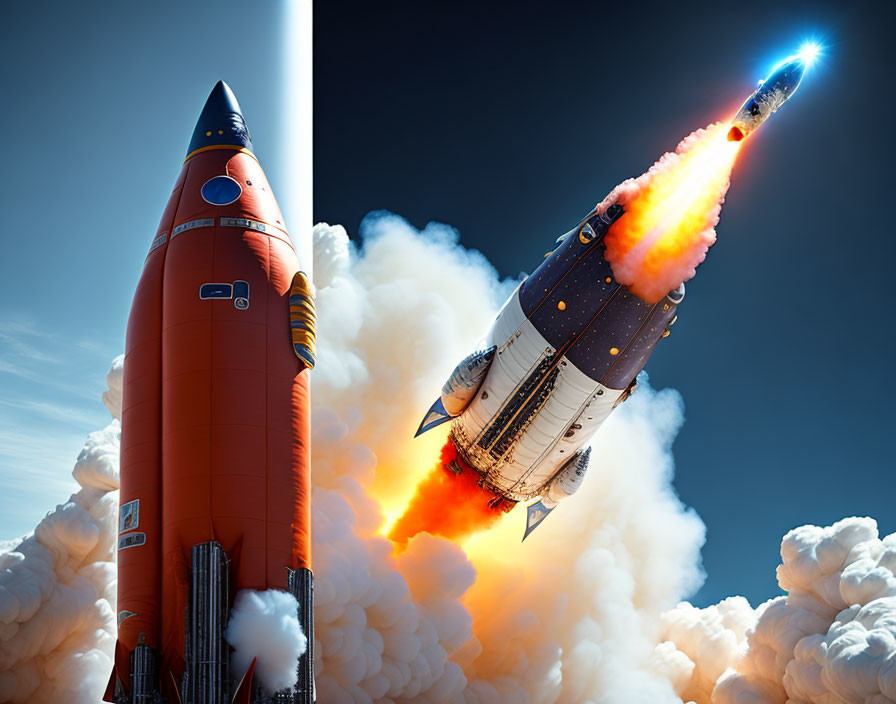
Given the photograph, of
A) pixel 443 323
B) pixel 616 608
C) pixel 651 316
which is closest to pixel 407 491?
pixel 443 323

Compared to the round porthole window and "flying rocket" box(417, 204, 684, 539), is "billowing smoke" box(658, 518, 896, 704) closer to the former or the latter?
"flying rocket" box(417, 204, 684, 539)

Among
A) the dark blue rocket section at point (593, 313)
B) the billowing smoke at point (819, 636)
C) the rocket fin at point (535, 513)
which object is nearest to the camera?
the dark blue rocket section at point (593, 313)

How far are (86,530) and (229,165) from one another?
1079cm

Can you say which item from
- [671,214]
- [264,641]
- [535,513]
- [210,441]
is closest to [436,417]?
[535,513]

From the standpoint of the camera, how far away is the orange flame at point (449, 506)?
2694 cm

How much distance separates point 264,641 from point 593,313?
1014cm

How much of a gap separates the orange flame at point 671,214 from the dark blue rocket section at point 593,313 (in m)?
0.32

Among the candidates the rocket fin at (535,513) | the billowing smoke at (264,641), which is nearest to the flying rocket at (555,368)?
the rocket fin at (535,513)

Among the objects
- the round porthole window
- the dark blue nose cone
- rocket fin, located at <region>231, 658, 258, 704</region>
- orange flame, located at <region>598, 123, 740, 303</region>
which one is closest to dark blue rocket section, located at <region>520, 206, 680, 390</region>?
orange flame, located at <region>598, 123, 740, 303</region>

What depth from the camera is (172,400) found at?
1930 centimetres

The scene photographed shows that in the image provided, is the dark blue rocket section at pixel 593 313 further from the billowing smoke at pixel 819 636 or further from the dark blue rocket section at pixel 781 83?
the billowing smoke at pixel 819 636

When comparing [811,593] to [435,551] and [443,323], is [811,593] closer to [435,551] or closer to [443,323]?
[435,551]

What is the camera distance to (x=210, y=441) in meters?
18.8

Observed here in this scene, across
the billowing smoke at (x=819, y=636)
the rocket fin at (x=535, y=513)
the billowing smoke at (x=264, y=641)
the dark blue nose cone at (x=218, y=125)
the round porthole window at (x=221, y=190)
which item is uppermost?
the dark blue nose cone at (x=218, y=125)
